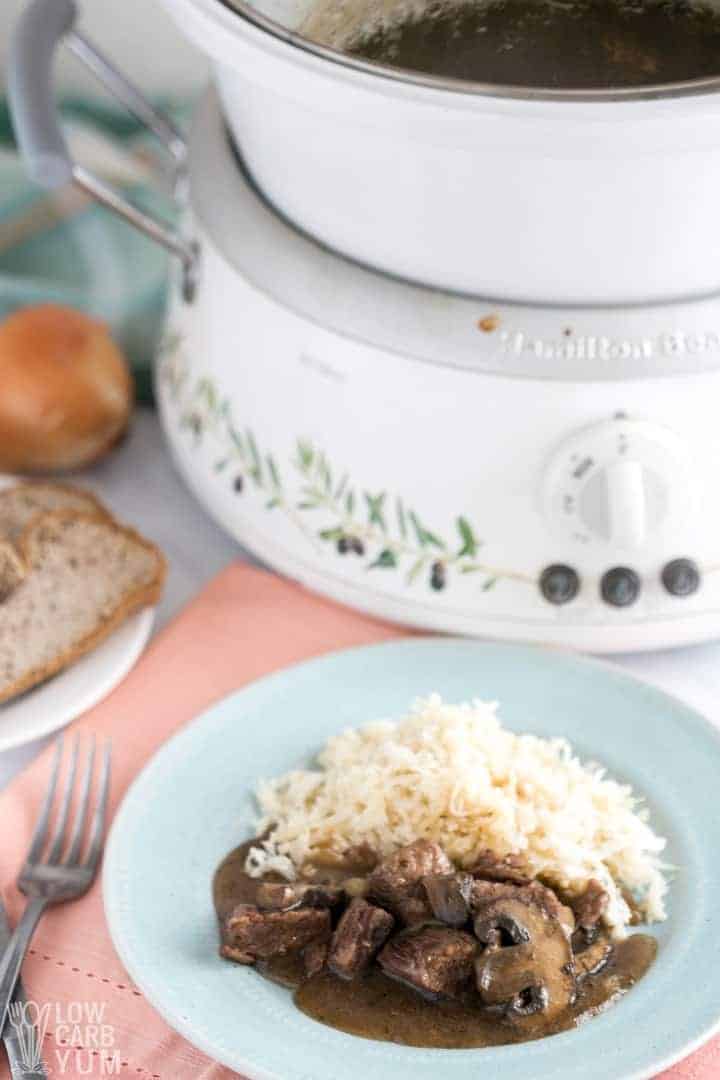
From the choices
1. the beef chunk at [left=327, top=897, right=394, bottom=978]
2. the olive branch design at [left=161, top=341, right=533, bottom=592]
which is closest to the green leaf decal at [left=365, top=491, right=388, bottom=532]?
the olive branch design at [left=161, top=341, right=533, bottom=592]

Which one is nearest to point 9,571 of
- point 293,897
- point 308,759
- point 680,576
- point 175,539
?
point 175,539

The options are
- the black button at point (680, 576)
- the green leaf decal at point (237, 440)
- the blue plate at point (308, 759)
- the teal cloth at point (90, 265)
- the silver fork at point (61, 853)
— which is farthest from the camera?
the teal cloth at point (90, 265)

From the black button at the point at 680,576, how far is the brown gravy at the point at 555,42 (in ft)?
1.09

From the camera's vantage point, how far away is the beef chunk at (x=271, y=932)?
90cm

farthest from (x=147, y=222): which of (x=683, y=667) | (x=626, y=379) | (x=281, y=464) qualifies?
(x=683, y=667)

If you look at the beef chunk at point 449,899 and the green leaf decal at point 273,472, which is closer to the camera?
the beef chunk at point 449,899

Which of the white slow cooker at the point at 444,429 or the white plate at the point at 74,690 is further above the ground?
the white slow cooker at the point at 444,429

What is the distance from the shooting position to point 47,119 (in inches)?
45.6

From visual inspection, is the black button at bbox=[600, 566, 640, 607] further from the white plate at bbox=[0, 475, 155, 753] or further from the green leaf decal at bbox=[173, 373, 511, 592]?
the white plate at bbox=[0, 475, 155, 753]

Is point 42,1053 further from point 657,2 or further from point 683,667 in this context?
point 657,2

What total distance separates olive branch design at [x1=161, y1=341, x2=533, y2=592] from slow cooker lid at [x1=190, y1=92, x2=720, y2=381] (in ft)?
0.36

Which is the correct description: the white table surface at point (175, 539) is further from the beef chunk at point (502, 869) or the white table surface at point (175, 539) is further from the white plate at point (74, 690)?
the beef chunk at point (502, 869)

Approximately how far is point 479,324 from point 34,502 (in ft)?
1.48

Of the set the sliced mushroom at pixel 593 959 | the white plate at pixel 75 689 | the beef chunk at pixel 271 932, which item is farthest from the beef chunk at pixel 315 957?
the white plate at pixel 75 689
